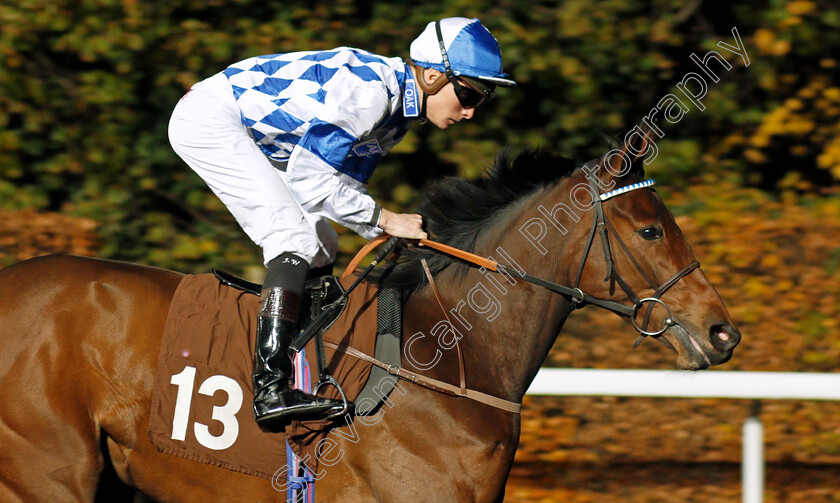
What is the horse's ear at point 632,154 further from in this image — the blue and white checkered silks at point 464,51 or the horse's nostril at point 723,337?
the horse's nostril at point 723,337

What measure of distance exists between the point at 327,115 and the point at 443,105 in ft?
1.51

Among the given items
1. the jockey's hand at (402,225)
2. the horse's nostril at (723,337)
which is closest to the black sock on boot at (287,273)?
the jockey's hand at (402,225)

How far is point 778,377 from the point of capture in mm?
3594

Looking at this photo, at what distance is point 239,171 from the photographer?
9.22ft

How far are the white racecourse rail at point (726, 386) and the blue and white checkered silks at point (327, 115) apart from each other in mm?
1388

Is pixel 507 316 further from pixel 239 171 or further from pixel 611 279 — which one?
pixel 239 171

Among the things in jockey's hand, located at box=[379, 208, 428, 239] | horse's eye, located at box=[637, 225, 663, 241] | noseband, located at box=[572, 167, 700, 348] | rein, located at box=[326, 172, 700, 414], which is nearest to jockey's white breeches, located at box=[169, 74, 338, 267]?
jockey's hand, located at box=[379, 208, 428, 239]

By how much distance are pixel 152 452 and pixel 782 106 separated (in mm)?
5232

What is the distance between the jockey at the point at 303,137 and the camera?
2645mm

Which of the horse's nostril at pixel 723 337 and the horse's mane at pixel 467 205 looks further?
the horse's mane at pixel 467 205

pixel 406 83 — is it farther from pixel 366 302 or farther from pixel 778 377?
pixel 778 377

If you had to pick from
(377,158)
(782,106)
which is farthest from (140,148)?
(782,106)

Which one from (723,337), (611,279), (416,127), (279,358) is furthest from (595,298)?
(416,127)

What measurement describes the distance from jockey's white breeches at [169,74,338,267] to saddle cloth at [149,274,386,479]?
12.0 inches
